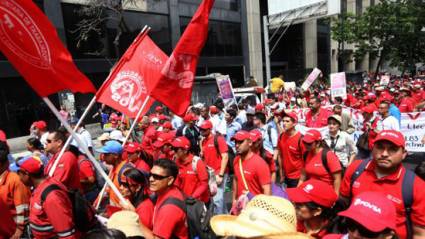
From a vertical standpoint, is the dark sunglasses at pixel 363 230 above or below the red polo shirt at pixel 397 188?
above

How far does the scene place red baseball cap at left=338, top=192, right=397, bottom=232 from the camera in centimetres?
196

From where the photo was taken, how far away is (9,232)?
3.32m

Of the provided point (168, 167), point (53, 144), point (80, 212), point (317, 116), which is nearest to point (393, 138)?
point (168, 167)

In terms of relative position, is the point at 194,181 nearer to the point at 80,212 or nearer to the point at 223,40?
the point at 80,212

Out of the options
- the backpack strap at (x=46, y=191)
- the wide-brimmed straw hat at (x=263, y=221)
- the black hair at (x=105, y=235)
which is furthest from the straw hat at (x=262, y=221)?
the backpack strap at (x=46, y=191)

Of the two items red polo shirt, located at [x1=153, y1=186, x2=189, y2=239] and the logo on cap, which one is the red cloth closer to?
red polo shirt, located at [x1=153, y1=186, x2=189, y2=239]

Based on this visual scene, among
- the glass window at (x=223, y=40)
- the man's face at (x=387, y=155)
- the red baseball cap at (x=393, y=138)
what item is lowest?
the man's face at (x=387, y=155)

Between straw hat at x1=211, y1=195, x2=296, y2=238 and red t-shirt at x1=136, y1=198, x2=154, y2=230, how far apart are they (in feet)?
3.95

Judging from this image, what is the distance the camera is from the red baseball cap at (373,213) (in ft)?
6.44

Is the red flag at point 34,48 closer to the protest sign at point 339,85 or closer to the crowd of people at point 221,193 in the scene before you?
the crowd of people at point 221,193

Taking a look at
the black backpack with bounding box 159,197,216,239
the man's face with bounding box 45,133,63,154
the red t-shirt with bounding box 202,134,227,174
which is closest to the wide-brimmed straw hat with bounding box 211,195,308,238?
the black backpack with bounding box 159,197,216,239

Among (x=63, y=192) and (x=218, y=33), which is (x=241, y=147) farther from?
(x=218, y=33)

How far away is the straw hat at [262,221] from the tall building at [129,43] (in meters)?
15.0

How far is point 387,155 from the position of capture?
9.52ft
